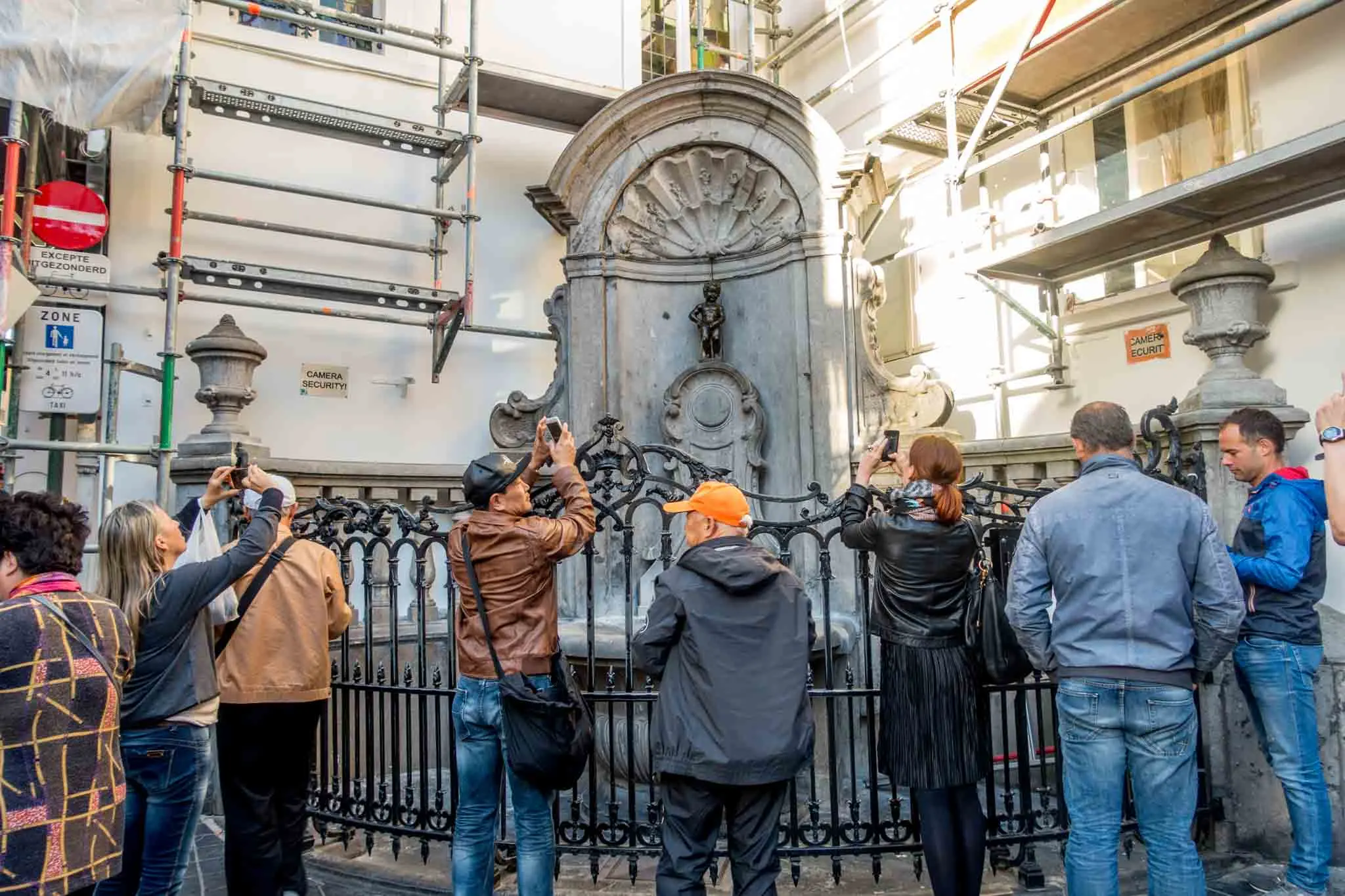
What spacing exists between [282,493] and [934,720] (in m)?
2.37

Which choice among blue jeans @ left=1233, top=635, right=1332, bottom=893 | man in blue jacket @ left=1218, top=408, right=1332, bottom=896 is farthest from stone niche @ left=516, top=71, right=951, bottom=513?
blue jeans @ left=1233, top=635, right=1332, bottom=893

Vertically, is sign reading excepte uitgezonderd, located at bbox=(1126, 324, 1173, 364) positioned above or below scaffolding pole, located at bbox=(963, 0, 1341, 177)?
below

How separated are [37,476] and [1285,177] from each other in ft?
25.3

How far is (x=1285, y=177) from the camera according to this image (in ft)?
15.6

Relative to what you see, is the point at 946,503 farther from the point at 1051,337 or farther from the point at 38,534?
the point at 1051,337

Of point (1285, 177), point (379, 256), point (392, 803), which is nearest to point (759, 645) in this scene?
point (392, 803)

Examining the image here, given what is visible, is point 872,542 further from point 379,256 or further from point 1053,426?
point 379,256

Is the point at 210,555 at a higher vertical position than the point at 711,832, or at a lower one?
higher

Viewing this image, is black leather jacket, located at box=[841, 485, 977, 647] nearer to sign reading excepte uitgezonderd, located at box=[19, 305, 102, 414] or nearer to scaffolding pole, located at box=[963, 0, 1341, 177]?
scaffolding pole, located at box=[963, 0, 1341, 177]

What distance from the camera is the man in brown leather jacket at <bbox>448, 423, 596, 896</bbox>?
3.02 m

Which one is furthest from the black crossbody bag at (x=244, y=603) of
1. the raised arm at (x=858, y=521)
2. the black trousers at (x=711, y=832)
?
the raised arm at (x=858, y=521)

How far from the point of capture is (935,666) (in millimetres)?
3098

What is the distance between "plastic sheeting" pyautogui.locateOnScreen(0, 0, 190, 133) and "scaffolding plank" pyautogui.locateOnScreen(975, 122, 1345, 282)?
560 centimetres

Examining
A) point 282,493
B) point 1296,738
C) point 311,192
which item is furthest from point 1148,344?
point 311,192
